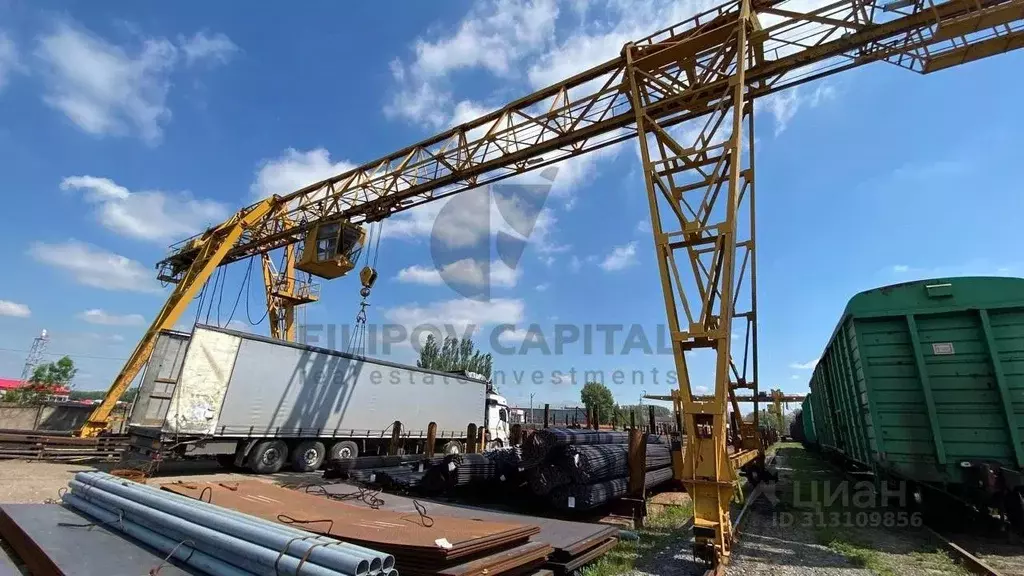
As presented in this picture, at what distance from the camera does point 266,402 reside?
1141cm

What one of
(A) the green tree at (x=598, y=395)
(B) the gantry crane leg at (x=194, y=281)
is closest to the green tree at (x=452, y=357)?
(A) the green tree at (x=598, y=395)

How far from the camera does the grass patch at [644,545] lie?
A: 16.6ft

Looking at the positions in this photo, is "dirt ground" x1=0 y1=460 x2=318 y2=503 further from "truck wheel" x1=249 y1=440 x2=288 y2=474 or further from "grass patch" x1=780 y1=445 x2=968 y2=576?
"grass patch" x1=780 y1=445 x2=968 y2=576

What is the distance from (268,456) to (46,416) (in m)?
11.0

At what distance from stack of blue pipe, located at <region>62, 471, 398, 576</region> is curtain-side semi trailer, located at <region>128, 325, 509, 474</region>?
546 cm

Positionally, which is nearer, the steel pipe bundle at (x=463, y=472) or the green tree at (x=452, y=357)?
the steel pipe bundle at (x=463, y=472)

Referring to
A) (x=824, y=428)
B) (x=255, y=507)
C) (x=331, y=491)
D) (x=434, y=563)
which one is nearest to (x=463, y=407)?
(x=331, y=491)

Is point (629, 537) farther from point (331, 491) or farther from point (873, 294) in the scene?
point (873, 294)

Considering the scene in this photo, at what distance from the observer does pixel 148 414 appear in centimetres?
1100

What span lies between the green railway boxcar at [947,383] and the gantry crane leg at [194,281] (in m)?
17.1

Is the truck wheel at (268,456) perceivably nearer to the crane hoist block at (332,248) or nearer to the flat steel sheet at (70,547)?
the crane hoist block at (332,248)

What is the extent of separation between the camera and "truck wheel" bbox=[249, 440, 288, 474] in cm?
1134

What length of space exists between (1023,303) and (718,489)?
4840 mm

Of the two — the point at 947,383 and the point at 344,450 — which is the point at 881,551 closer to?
the point at 947,383
